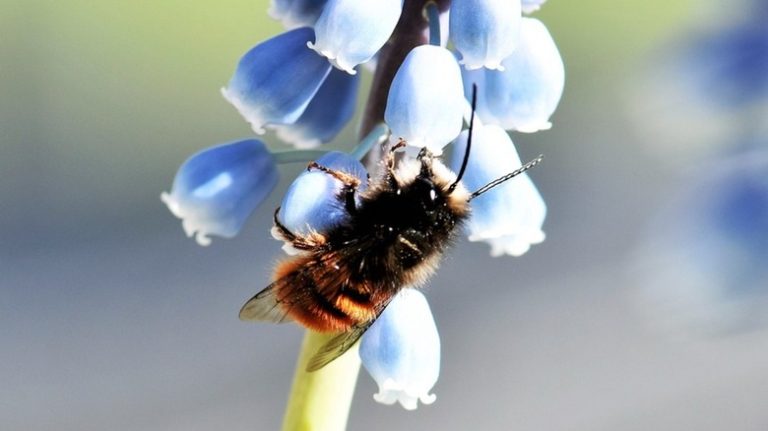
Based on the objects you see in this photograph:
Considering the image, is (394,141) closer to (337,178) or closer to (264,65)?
(337,178)

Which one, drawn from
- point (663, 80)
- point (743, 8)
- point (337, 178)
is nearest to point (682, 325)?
point (663, 80)

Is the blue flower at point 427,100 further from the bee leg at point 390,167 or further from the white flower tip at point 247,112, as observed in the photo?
the white flower tip at point 247,112

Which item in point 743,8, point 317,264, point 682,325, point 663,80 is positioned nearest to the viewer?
point 317,264

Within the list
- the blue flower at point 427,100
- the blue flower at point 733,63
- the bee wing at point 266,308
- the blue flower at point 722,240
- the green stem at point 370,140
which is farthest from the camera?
the blue flower at point 722,240

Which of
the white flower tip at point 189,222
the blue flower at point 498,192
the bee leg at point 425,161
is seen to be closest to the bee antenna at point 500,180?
the blue flower at point 498,192

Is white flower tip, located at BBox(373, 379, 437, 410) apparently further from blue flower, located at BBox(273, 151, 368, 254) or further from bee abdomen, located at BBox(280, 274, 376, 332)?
blue flower, located at BBox(273, 151, 368, 254)

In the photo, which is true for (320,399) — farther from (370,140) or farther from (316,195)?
(370,140)

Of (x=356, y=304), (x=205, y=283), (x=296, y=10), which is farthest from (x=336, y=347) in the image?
(x=205, y=283)
